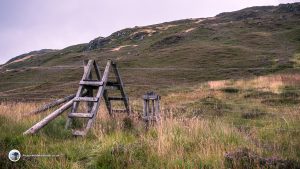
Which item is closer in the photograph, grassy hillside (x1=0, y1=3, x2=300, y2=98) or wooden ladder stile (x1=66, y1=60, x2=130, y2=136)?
wooden ladder stile (x1=66, y1=60, x2=130, y2=136)

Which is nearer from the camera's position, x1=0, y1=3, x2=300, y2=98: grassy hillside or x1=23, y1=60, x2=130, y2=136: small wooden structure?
x1=23, y1=60, x2=130, y2=136: small wooden structure

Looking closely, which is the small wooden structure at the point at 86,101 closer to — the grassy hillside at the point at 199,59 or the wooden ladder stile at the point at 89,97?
the wooden ladder stile at the point at 89,97

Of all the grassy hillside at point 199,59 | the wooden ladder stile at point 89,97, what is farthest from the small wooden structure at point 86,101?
the grassy hillside at point 199,59

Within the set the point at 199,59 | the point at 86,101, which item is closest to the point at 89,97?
the point at 86,101

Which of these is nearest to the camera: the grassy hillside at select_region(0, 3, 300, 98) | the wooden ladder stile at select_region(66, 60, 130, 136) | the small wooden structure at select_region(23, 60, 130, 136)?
the small wooden structure at select_region(23, 60, 130, 136)

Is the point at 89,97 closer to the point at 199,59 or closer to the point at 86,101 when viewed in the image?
the point at 86,101

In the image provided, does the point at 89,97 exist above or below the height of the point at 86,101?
above

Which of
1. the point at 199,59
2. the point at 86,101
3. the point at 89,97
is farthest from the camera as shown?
the point at 199,59

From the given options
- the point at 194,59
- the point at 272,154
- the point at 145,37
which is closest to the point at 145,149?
the point at 272,154

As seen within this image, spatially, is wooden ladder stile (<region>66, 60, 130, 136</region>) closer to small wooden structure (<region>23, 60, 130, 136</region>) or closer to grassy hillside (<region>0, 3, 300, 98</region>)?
small wooden structure (<region>23, 60, 130, 136</region>)

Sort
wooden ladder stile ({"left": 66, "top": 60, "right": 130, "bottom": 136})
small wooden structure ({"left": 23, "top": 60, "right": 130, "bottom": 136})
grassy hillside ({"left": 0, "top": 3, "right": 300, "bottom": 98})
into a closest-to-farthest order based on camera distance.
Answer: small wooden structure ({"left": 23, "top": 60, "right": 130, "bottom": 136}) → wooden ladder stile ({"left": 66, "top": 60, "right": 130, "bottom": 136}) → grassy hillside ({"left": 0, "top": 3, "right": 300, "bottom": 98})

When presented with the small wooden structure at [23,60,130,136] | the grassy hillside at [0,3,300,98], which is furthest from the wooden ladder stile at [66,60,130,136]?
the grassy hillside at [0,3,300,98]

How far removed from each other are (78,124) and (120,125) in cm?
140

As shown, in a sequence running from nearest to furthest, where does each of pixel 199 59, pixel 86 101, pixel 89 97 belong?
pixel 89 97
pixel 86 101
pixel 199 59
